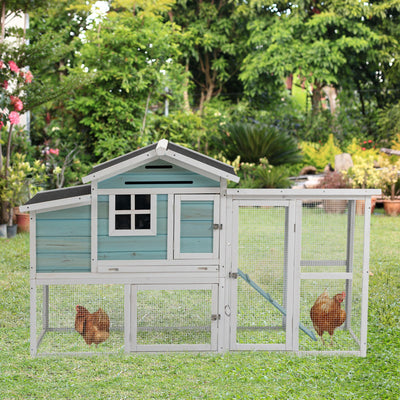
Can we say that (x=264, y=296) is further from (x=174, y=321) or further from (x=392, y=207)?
(x=392, y=207)

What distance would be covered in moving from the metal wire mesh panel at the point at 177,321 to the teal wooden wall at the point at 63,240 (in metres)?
0.69

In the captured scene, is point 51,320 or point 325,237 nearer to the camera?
point 51,320

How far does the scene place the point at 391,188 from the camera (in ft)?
35.7

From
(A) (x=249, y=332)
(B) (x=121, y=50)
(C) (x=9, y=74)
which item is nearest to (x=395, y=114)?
(B) (x=121, y=50)

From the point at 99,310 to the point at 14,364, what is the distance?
646 millimetres

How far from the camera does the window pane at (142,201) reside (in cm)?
371

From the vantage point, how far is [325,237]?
27.0 feet

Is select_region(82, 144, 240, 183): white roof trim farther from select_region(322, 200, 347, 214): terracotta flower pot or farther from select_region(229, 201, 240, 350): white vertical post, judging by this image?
select_region(322, 200, 347, 214): terracotta flower pot

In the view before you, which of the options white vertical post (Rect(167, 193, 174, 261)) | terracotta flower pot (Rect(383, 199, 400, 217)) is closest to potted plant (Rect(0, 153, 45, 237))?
white vertical post (Rect(167, 193, 174, 261))

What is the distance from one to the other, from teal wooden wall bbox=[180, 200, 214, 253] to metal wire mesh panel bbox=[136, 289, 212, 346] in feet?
1.48

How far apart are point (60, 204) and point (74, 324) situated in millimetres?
932

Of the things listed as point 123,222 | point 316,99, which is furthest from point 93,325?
point 316,99

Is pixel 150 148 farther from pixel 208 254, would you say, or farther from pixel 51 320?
pixel 51 320

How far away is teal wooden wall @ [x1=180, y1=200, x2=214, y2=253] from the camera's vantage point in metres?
3.72
